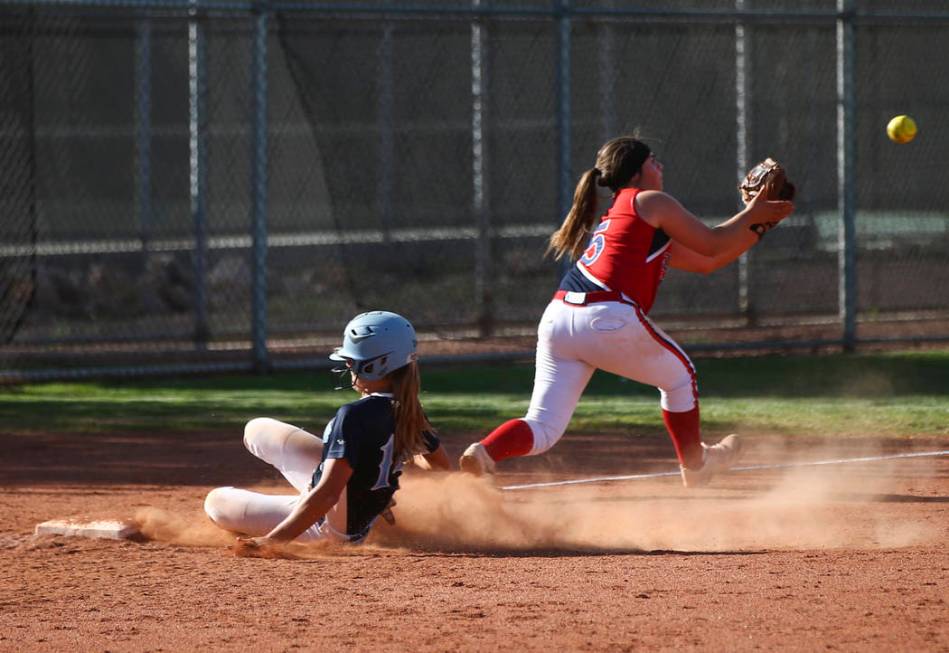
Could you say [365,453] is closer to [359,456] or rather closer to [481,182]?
[359,456]

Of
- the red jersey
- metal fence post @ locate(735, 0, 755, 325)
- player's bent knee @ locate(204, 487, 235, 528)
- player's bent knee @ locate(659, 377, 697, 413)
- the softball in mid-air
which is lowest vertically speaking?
player's bent knee @ locate(204, 487, 235, 528)

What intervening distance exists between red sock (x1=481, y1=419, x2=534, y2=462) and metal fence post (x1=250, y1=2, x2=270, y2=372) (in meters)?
5.77

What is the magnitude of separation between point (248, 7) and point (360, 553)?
6.80m

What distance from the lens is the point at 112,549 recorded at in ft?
19.0

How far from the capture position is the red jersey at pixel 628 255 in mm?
6016

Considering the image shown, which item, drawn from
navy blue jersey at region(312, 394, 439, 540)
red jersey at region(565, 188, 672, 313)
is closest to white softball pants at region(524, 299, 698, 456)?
red jersey at region(565, 188, 672, 313)

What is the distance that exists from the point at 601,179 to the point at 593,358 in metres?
0.81

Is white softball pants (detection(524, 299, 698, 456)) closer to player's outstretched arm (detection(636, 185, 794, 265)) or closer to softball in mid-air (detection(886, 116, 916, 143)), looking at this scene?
player's outstretched arm (detection(636, 185, 794, 265))

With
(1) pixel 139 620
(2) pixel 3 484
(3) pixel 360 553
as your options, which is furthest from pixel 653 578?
(2) pixel 3 484

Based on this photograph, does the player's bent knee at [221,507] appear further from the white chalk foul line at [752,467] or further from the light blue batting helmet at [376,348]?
the white chalk foul line at [752,467]

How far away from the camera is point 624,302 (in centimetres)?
596

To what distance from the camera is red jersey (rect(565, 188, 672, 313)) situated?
6.02m

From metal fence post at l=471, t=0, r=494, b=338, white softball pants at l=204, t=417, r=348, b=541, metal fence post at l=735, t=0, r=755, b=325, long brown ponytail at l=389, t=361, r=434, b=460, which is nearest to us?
long brown ponytail at l=389, t=361, r=434, b=460

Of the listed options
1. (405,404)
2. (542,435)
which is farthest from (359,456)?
(542,435)
